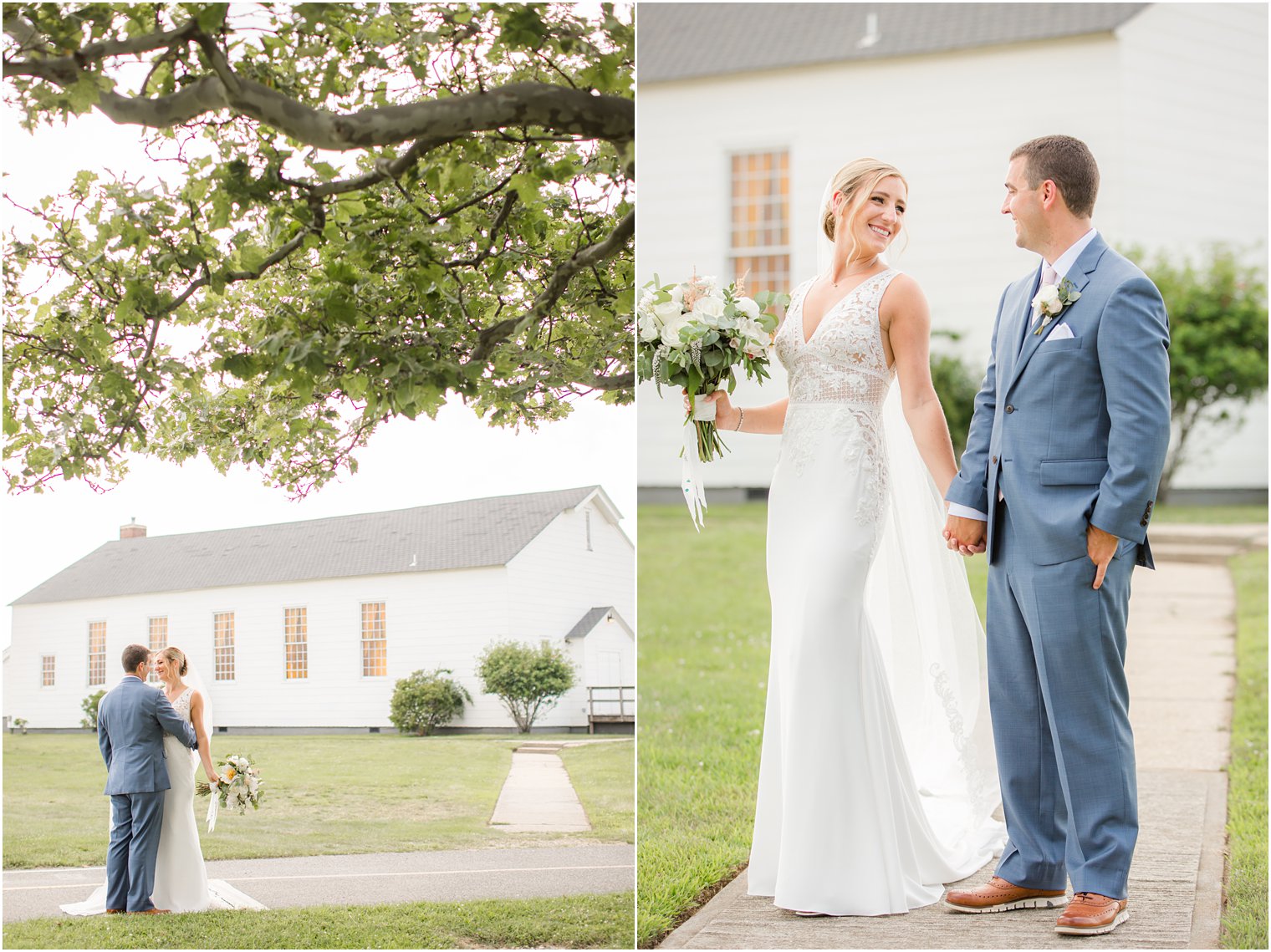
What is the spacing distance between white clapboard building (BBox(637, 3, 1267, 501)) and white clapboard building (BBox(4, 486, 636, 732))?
9936mm

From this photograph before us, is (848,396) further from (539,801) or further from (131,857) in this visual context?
(131,857)

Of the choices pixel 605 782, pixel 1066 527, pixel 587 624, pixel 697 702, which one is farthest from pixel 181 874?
pixel 697 702

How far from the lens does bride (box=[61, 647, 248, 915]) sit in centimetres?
402

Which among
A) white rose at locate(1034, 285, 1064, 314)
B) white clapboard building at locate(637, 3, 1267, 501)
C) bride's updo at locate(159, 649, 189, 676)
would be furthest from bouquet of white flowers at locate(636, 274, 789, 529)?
white clapboard building at locate(637, 3, 1267, 501)

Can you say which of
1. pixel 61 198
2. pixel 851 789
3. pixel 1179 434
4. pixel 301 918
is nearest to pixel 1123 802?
pixel 851 789

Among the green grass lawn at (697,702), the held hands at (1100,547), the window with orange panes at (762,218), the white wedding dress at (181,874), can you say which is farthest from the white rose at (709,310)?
the window with orange panes at (762,218)

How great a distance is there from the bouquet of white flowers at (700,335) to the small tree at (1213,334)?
11259mm

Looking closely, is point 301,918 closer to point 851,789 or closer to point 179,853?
point 179,853

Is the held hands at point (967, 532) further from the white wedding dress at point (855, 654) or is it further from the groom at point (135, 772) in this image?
the groom at point (135, 772)

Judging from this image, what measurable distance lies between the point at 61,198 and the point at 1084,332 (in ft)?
10.7

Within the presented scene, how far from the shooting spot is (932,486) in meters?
4.42

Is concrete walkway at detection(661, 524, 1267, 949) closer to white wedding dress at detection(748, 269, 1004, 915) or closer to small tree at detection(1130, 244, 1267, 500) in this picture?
white wedding dress at detection(748, 269, 1004, 915)

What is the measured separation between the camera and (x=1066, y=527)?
3.65m

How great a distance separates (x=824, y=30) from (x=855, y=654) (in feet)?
49.5
